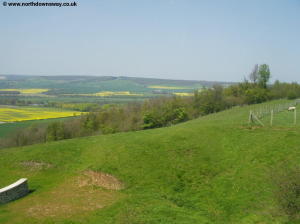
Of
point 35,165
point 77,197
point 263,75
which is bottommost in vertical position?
point 77,197

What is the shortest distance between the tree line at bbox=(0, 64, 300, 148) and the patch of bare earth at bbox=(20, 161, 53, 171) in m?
42.3

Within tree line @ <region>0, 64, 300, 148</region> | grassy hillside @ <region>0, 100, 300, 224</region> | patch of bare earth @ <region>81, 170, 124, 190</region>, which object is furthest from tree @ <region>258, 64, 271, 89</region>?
patch of bare earth @ <region>81, 170, 124, 190</region>

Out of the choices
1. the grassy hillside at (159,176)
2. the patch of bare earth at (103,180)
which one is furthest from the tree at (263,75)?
the patch of bare earth at (103,180)

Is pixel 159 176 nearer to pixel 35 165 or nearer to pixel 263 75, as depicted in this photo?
pixel 35 165

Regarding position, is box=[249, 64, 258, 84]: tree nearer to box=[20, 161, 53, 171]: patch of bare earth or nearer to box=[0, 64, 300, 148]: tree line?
box=[0, 64, 300, 148]: tree line

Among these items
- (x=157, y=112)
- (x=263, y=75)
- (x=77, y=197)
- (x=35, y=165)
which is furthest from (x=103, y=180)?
(x=263, y=75)

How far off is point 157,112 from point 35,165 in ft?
177

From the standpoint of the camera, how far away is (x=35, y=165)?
26594 millimetres

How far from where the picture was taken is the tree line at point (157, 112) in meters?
70.7

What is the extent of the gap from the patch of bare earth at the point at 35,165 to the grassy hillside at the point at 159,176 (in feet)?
0.31

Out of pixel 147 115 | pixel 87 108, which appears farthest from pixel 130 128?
pixel 87 108

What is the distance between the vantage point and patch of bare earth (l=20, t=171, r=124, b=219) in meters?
17.8

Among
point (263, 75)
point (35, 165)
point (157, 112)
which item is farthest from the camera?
point (263, 75)

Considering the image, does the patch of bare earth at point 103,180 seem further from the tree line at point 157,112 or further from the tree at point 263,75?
the tree at point 263,75
